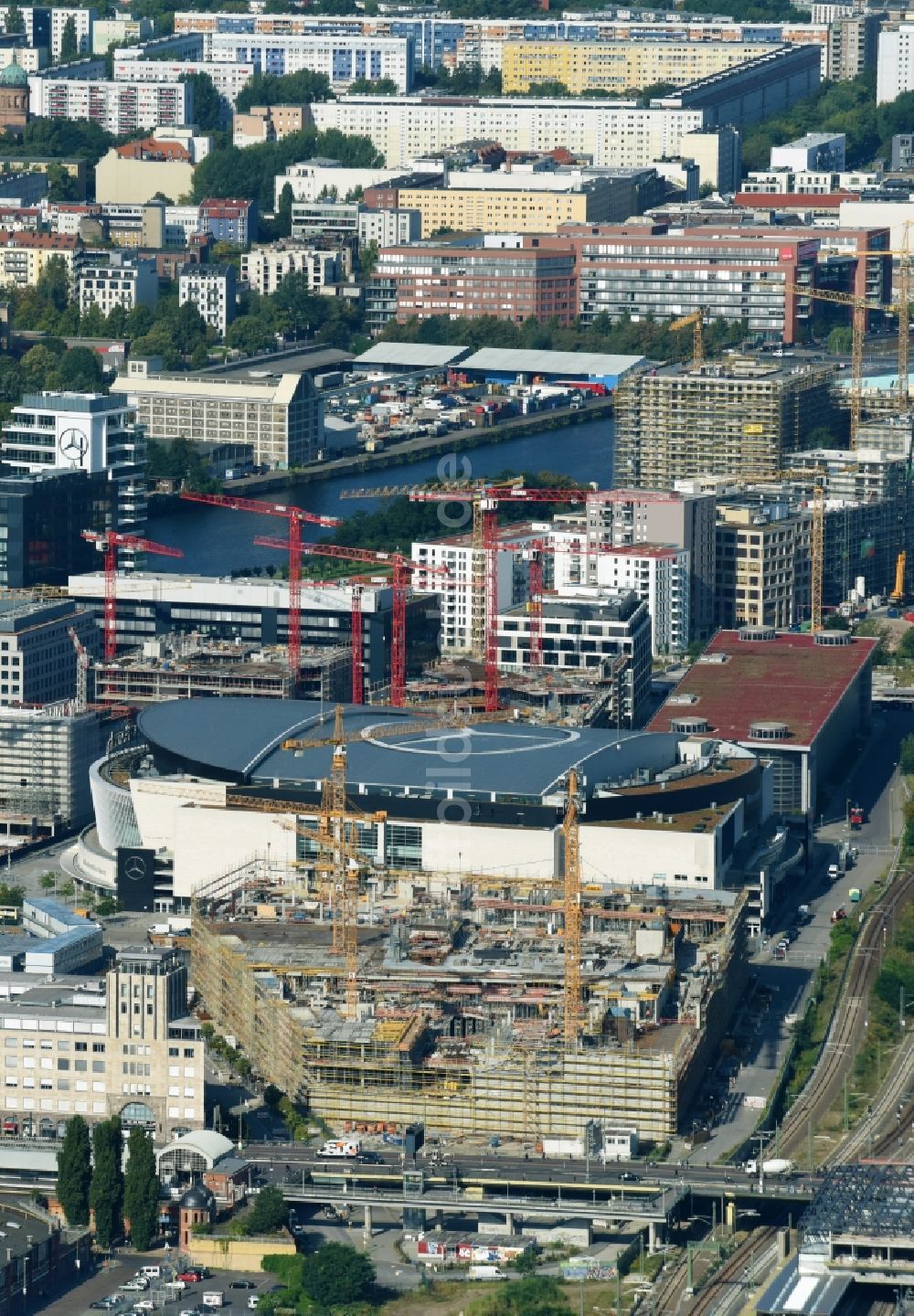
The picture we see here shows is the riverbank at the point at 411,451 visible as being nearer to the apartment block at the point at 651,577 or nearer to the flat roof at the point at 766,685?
the apartment block at the point at 651,577

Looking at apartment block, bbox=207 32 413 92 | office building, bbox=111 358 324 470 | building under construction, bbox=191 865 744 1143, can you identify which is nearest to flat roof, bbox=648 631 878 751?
building under construction, bbox=191 865 744 1143

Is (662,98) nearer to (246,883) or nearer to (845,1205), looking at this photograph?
(246,883)

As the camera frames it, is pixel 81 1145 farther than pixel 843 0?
No

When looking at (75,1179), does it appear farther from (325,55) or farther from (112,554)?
(325,55)

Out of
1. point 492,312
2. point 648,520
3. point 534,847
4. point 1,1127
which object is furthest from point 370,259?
point 1,1127

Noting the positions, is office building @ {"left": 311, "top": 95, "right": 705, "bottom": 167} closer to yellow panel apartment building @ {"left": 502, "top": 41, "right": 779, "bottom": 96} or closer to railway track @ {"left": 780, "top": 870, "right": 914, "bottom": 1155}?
yellow panel apartment building @ {"left": 502, "top": 41, "right": 779, "bottom": 96}

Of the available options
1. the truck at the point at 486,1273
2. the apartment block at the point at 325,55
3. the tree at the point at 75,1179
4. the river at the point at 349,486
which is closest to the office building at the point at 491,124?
the apartment block at the point at 325,55
